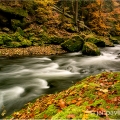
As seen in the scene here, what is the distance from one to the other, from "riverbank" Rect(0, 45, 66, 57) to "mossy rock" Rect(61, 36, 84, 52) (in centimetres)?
54

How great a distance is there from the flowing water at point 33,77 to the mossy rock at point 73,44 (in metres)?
2.20

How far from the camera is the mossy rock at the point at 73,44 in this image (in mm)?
18906

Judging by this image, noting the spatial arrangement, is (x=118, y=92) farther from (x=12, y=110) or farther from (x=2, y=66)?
(x=2, y=66)

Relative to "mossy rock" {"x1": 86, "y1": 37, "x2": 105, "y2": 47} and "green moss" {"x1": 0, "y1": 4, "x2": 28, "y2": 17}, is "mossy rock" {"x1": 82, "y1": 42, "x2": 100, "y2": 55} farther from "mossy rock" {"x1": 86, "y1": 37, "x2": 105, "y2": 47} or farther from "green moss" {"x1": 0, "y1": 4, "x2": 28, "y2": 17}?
"green moss" {"x1": 0, "y1": 4, "x2": 28, "y2": 17}

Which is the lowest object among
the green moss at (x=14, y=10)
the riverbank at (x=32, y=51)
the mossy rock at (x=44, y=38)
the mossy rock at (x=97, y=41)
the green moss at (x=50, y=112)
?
the green moss at (x=50, y=112)

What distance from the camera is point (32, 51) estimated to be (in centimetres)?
→ 1716

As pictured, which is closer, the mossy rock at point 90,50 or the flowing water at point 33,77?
the flowing water at point 33,77

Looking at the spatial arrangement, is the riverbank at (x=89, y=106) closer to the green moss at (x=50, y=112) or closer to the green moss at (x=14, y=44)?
the green moss at (x=50, y=112)

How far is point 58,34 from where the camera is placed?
71.3 ft

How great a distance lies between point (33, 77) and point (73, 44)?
9.58m

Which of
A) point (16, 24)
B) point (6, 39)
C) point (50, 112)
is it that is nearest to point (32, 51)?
point (6, 39)

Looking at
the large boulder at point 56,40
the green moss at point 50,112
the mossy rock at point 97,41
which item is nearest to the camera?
the green moss at point 50,112

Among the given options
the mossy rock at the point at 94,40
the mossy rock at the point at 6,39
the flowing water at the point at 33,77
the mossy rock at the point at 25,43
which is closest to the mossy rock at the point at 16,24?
the mossy rock at the point at 6,39

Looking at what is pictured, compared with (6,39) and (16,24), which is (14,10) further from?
(6,39)
